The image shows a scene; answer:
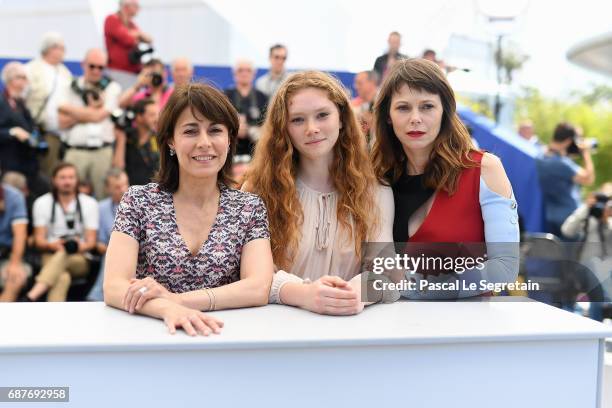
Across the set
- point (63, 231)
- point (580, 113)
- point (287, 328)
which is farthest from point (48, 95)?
point (580, 113)

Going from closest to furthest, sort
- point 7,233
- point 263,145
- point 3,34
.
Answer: point 263,145 < point 7,233 < point 3,34

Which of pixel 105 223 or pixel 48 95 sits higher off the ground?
pixel 48 95

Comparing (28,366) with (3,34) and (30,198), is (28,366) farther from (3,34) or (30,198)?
(3,34)

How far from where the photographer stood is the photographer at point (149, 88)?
18.4ft

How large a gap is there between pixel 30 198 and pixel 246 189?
3.43 meters

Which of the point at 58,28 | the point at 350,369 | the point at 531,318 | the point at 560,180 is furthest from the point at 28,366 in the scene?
the point at 58,28

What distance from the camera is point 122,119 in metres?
5.46

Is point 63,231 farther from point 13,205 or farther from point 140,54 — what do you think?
point 140,54

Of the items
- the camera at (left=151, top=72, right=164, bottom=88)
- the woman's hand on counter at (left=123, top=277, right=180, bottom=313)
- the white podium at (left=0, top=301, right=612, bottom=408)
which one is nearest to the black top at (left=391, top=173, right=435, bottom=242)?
the white podium at (left=0, top=301, right=612, bottom=408)

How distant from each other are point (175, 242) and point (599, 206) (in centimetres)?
378

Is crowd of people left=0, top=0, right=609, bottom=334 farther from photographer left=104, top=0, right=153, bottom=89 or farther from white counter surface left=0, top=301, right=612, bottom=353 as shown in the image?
photographer left=104, top=0, right=153, bottom=89

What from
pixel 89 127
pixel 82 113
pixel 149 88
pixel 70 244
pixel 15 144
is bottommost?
pixel 70 244

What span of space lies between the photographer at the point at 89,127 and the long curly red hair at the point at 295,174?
3.44m

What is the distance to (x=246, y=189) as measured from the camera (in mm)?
2289
